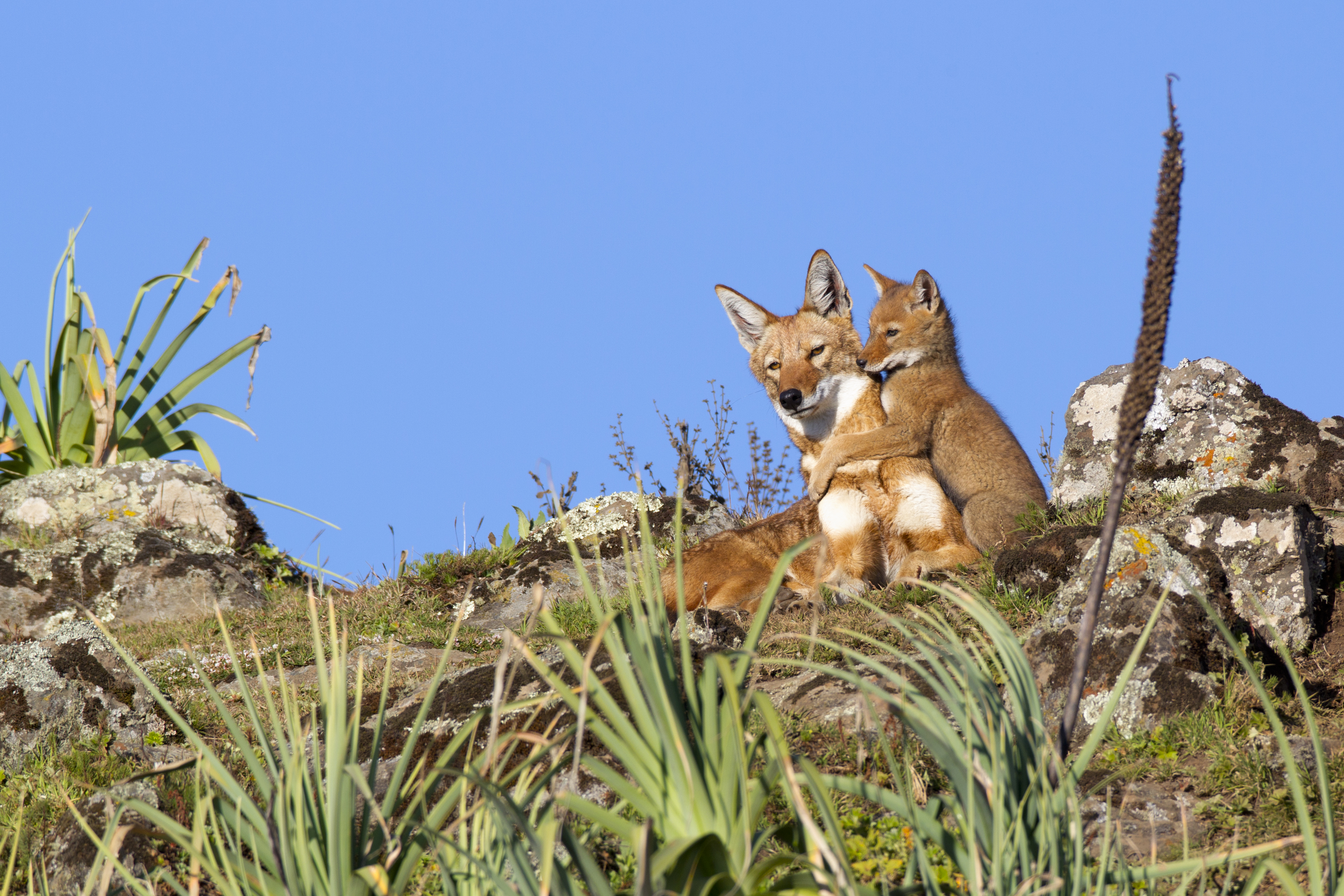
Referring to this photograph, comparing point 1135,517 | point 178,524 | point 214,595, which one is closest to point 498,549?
point 214,595

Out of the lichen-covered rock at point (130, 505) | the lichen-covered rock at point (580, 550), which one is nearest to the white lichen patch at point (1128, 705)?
the lichen-covered rock at point (580, 550)

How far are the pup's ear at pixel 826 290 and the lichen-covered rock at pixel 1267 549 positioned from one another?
98.8 inches

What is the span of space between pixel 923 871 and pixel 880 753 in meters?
1.68

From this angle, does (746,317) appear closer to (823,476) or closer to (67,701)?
(823,476)

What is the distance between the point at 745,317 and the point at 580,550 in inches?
111

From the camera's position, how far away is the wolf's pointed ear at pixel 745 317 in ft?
24.4

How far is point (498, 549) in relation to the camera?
30.9 ft

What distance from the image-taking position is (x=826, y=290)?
23.8 feet

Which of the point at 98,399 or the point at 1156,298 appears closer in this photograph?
the point at 1156,298

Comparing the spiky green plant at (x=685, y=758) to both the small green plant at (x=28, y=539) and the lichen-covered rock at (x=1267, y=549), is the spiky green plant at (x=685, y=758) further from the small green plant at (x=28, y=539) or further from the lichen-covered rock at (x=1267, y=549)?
the small green plant at (x=28, y=539)

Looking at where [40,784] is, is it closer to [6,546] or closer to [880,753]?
[880,753]

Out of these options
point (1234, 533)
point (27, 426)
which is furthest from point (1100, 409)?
point (27, 426)

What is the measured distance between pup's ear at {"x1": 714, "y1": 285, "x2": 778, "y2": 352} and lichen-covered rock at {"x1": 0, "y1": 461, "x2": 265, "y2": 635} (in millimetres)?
4573

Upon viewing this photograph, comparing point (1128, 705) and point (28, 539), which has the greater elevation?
point (28, 539)
